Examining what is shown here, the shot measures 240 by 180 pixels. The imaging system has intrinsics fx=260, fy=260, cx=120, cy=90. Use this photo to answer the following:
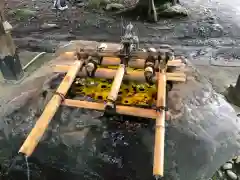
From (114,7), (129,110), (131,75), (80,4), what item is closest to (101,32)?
(114,7)

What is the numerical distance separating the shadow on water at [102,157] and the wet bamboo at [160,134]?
0.64m

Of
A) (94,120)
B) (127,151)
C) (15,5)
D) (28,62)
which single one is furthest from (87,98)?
(15,5)

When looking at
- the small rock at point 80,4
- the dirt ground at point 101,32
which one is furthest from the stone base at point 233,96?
the small rock at point 80,4

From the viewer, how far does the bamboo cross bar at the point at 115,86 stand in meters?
2.73

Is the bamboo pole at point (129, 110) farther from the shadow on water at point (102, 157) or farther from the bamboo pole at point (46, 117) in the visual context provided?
the shadow on water at point (102, 157)

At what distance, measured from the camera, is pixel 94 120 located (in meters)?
3.45

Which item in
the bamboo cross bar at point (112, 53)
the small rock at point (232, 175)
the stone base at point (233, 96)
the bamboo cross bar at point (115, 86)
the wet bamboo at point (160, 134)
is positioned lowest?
the small rock at point (232, 175)

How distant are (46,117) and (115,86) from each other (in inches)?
32.3

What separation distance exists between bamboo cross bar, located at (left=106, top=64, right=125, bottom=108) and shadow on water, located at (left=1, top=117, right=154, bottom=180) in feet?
2.05

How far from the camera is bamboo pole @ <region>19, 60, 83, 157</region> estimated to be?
7.67ft

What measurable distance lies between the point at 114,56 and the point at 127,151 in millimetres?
1235

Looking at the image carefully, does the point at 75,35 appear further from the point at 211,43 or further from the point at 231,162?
the point at 231,162

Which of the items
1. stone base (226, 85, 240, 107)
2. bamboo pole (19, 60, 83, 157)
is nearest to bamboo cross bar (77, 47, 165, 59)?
bamboo pole (19, 60, 83, 157)

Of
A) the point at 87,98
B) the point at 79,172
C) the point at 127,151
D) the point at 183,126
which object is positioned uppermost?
the point at 87,98
